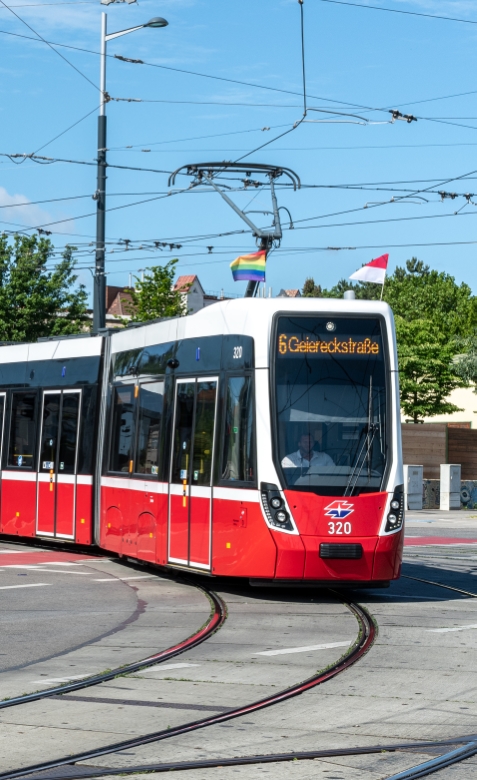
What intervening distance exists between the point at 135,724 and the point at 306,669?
2.30 m

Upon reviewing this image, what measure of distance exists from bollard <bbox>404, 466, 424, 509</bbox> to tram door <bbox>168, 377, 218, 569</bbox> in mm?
20677

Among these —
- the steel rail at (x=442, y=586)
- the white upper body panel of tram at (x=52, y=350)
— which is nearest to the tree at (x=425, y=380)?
the white upper body panel of tram at (x=52, y=350)

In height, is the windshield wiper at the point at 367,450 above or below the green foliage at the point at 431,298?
below

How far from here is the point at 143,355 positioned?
1648 cm

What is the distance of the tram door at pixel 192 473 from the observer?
1405 cm

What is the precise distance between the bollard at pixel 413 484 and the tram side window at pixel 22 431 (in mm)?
16402

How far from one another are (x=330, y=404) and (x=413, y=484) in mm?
22616

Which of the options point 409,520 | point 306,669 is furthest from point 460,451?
point 306,669

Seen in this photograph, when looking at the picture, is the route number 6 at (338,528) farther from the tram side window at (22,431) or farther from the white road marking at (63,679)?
the tram side window at (22,431)

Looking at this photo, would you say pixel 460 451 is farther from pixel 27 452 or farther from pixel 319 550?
pixel 319 550

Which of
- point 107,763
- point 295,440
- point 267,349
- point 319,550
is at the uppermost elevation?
point 267,349

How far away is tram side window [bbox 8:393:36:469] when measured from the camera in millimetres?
20188

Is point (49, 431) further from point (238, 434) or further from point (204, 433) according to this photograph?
point (238, 434)

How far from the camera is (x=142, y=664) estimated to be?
963cm
